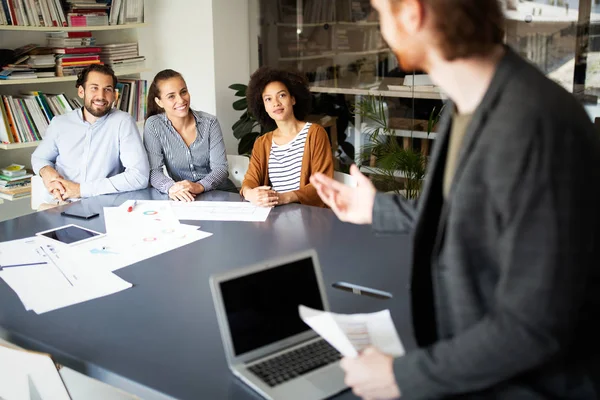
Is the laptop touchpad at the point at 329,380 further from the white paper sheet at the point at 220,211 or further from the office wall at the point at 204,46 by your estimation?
the office wall at the point at 204,46

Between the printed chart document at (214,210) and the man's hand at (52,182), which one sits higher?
the man's hand at (52,182)

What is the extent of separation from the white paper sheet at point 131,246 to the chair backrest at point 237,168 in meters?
1.20

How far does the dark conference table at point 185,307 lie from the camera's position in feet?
4.81

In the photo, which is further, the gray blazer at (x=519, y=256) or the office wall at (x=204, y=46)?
the office wall at (x=204, y=46)

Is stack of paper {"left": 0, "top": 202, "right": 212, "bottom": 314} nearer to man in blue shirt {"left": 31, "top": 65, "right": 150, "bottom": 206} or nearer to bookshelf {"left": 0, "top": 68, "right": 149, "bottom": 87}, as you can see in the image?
man in blue shirt {"left": 31, "top": 65, "right": 150, "bottom": 206}

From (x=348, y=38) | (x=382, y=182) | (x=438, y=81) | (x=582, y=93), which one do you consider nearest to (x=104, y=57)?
(x=348, y=38)

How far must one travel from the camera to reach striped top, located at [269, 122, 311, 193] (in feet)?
11.0

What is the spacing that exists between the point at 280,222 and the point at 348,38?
2785 mm

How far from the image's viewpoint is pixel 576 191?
95cm

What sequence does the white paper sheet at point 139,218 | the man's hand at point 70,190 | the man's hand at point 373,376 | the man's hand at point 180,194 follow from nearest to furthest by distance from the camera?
the man's hand at point 373,376 → the white paper sheet at point 139,218 → the man's hand at point 180,194 → the man's hand at point 70,190

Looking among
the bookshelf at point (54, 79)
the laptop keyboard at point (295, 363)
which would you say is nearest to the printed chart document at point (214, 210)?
the laptop keyboard at point (295, 363)

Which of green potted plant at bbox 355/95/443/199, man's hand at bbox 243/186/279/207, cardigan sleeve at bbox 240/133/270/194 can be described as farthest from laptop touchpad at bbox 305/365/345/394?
green potted plant at bbox 355/95/443/199

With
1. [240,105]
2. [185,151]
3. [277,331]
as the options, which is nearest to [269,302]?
[277,331]

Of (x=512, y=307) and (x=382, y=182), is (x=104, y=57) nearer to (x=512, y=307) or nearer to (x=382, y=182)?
(x=382, y=182)
